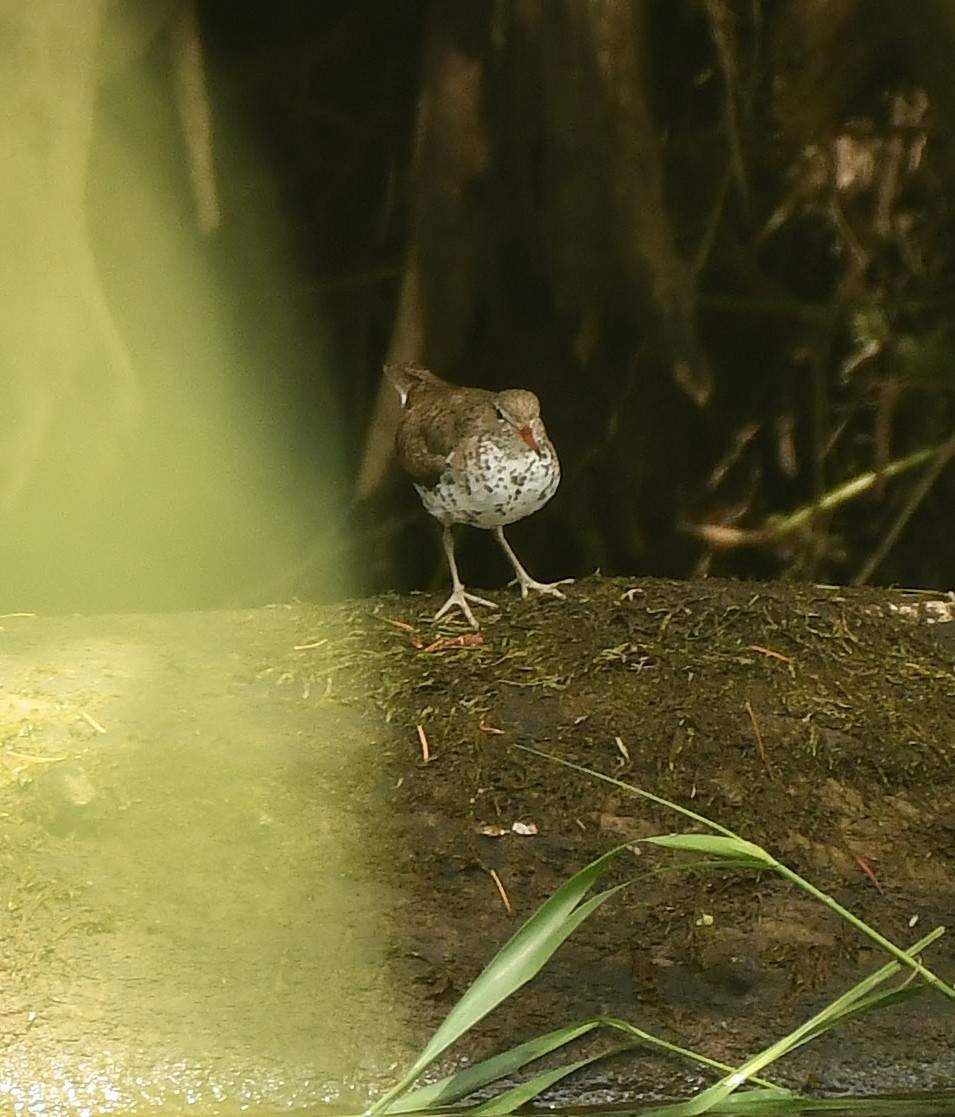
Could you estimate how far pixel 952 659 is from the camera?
2.26 metres

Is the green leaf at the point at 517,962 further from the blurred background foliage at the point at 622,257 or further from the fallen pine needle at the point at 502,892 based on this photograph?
the blurred background foliage at the point at 622,257

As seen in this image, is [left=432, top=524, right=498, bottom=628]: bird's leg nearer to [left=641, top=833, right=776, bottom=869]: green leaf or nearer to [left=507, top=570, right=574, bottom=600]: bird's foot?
[left=507, top=570, right=574, bottom=600]: bird's foot

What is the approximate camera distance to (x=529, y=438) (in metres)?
2.45

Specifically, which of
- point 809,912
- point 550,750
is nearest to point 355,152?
point 550,750

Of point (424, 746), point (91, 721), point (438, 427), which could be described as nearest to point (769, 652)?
point (424, 746)

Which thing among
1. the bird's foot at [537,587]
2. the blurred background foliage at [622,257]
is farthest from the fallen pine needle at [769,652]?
the blurred background foliage at [622,257]

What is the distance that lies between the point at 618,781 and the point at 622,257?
150 centimetres

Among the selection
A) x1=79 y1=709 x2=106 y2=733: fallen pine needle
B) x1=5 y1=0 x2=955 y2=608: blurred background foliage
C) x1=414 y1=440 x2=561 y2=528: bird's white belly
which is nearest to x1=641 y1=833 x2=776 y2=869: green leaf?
x1=79 y1=709 x2=106 y2=733: fallen pine needle

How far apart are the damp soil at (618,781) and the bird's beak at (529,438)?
273 mm

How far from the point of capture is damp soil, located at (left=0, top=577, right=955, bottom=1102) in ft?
5.39

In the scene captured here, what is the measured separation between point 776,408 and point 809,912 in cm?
187

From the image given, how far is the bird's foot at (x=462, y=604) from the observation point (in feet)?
7.66

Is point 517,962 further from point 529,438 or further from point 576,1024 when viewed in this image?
point 529,438

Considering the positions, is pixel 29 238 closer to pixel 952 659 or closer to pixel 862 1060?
pixel 952 659
